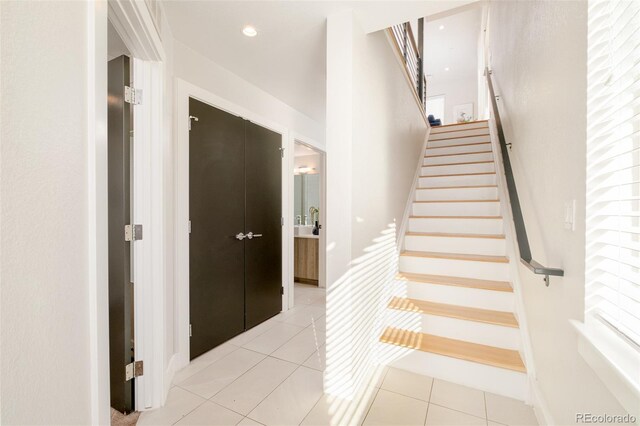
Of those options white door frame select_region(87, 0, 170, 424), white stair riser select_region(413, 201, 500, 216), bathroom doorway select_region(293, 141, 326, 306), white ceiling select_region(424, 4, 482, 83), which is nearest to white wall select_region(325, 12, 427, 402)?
white door frame select_region(87, 0, 170, 424)

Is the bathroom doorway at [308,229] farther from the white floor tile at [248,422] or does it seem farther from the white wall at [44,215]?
the white wall at [44,215]

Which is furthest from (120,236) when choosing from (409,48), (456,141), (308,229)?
(456,141)

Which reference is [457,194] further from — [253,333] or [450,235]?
[253,333]

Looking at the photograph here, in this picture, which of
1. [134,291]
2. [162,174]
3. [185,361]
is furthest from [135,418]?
[162,174]

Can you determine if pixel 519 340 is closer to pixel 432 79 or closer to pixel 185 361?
pixel 185 361

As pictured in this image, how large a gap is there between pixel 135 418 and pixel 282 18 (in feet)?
8.67

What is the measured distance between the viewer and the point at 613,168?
95cm

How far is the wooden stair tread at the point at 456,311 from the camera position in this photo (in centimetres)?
203

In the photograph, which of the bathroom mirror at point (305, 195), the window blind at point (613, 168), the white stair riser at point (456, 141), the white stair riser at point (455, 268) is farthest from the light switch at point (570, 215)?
the bathroom mirror at point (305, 195)

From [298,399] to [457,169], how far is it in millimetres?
3208

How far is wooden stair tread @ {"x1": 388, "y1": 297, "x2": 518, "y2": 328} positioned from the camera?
203cm

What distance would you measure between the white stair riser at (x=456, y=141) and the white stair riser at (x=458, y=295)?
9.01 ft

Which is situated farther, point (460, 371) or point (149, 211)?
point (460, 371)

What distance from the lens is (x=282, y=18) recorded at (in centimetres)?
196
